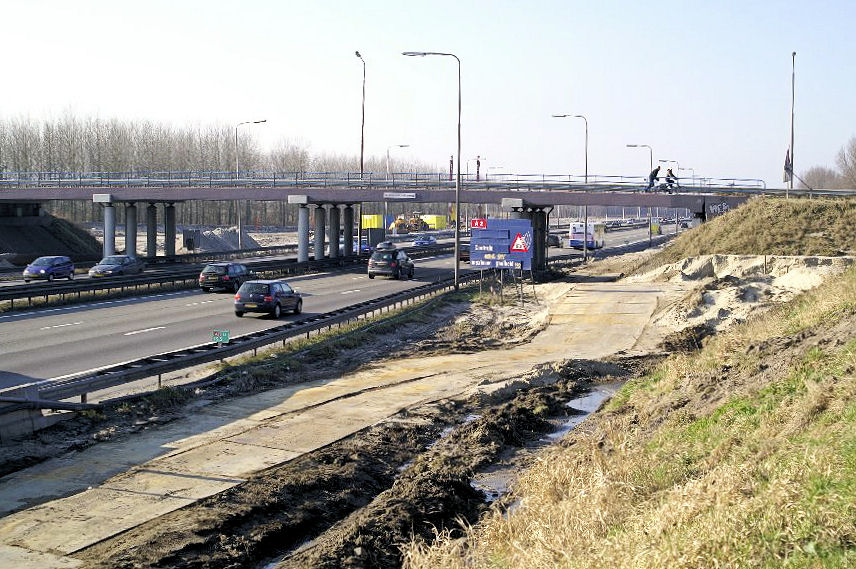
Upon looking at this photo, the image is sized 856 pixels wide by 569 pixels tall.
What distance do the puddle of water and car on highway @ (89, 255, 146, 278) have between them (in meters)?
34.7

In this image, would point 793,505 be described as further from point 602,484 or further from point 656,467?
point 656,467

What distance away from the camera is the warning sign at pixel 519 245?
1828 inches

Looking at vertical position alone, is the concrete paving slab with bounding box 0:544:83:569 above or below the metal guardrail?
below

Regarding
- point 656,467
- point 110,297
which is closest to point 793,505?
point 656,467

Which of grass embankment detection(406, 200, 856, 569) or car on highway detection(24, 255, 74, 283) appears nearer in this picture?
grass embankment detection(406, 200, 856, 569)

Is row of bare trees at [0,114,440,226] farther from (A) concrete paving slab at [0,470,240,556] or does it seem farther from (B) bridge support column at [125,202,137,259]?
(A) concrete paving slab at [0,470,240,556]

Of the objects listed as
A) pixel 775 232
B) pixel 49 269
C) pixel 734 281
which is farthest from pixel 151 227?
pixel 734 281

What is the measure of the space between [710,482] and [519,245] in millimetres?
35268

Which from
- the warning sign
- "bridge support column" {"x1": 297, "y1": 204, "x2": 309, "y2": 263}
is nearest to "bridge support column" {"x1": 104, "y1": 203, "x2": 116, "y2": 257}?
"bridge support column" {"x1": 297, "y1": 204, "x2": 309, "y2": 263}

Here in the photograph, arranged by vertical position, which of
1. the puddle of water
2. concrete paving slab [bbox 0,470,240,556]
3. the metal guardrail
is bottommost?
the puddle of water

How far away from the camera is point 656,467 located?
14.0 metres

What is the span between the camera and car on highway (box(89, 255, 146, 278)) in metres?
53.7

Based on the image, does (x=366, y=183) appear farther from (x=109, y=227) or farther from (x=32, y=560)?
(x=32, y=560)

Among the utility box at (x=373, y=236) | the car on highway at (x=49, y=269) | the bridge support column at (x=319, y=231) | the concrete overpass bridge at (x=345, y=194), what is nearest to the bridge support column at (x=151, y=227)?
the concrete overpass bridge at (x=345, y=194)
